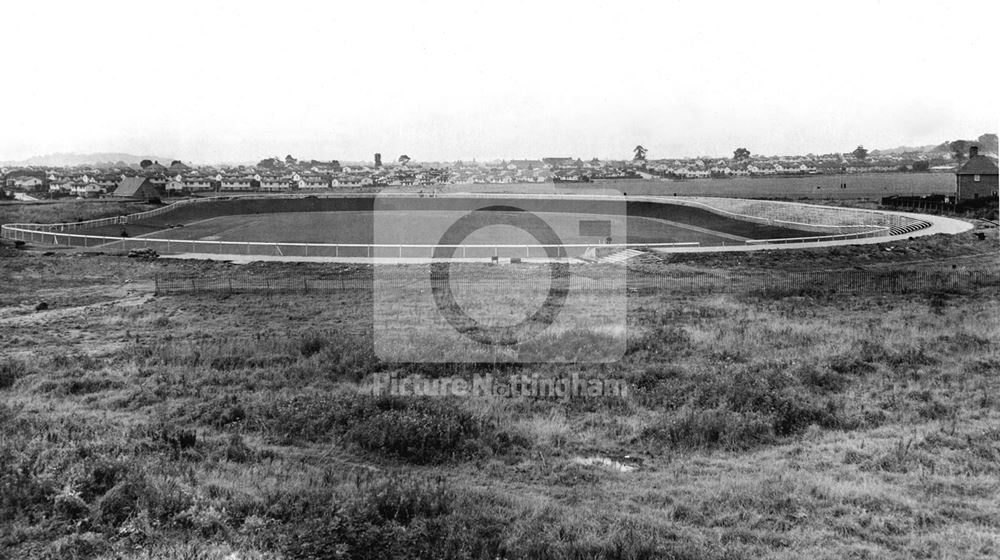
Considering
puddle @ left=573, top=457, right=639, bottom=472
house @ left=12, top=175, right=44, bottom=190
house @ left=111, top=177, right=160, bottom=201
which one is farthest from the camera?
house @ left=12, top=175, right=44, bottom=190

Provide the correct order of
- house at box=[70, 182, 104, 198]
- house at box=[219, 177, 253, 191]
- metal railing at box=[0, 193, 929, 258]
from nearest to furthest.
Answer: metal railing at box=[0, 193, 929, 258]
house at box=[70, 182, 104, 198]
house at box=[219, 177, 253, 191]

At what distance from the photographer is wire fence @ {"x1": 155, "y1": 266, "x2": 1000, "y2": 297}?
21203 millimetres

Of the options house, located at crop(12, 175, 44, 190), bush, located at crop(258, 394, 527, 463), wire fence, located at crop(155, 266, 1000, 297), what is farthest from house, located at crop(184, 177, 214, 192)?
bush, located at crop(258, 394, 527, 463)

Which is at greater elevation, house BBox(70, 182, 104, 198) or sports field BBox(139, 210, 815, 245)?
house BBox(70, 182, 104, 198)

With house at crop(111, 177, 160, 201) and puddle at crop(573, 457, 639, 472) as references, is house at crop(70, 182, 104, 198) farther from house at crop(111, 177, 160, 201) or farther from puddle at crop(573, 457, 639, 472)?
puddle at crop(573, 457, 639, 472)

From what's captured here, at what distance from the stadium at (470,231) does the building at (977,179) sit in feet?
29.1

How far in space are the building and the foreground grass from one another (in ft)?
149

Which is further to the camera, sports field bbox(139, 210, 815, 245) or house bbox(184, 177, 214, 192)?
house bbox(184, 177, 214, 192)

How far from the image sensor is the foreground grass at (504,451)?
17.8 ft

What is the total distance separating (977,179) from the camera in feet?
172

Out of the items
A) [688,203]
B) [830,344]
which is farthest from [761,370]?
[688,203]

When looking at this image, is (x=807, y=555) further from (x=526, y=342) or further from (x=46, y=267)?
(x=46, y=267)

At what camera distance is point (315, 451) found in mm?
7879

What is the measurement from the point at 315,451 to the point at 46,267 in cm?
2609
